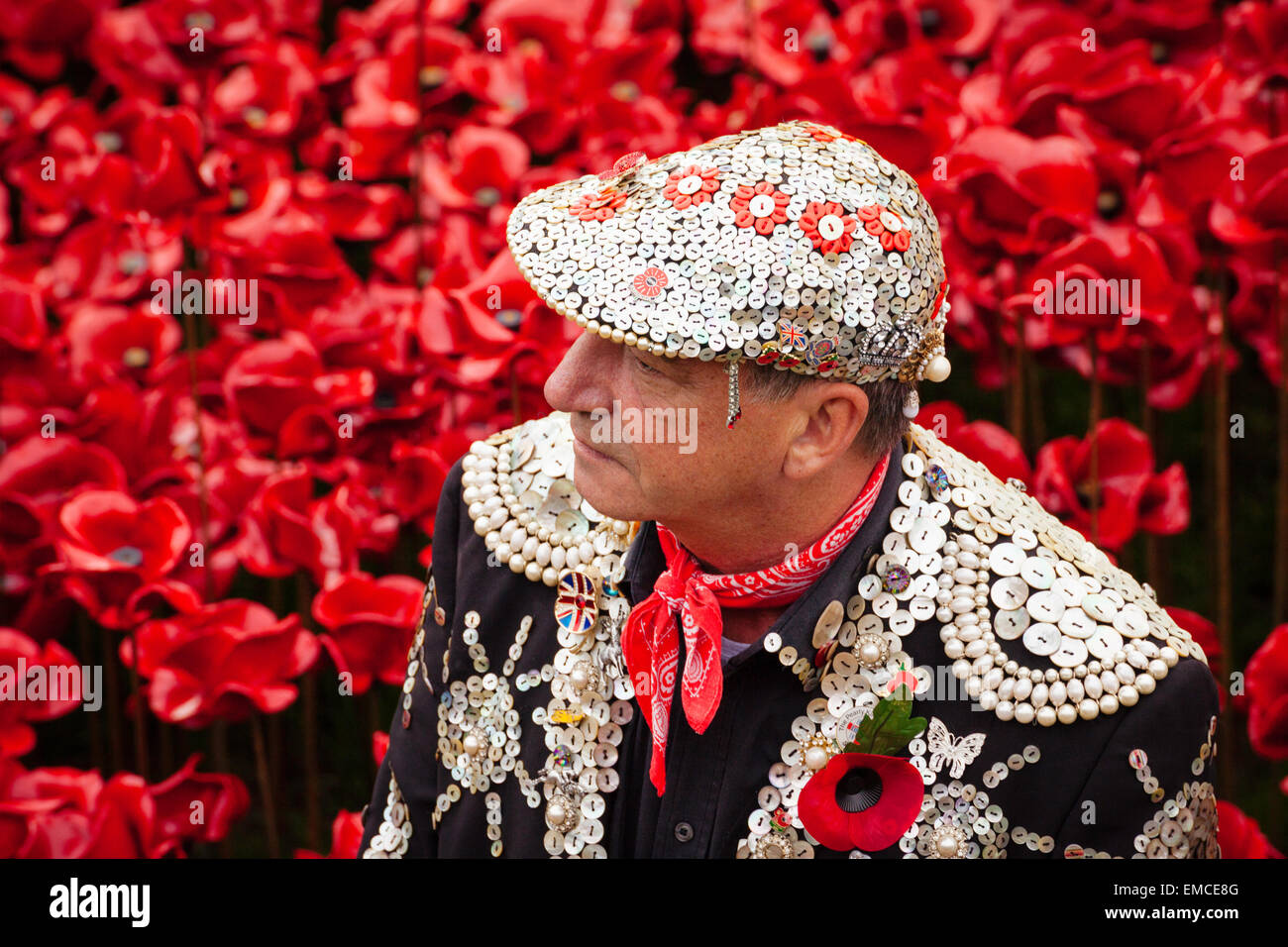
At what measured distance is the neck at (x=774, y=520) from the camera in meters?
1.67

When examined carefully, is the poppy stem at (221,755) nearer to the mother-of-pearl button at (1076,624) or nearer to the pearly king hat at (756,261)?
the pearly king hat at (756,261)

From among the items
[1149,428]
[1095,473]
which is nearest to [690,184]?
[1095,473]

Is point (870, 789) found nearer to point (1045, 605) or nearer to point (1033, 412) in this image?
point (1045, 605)

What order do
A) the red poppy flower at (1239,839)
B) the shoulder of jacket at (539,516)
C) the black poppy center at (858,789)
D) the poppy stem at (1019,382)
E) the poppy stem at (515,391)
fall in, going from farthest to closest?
1. the poppy stem at (1019,382)
2. the poppy stem at (515,391)
3. the red poppy flower at (1239,839)
4. the shoulder of jacket at (539,516)
5. the black poppy center at (858,789)

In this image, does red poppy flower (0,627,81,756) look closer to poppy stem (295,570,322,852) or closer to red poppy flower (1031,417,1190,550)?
poppy stem (295,570,322,852)

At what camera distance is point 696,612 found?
1.67 m

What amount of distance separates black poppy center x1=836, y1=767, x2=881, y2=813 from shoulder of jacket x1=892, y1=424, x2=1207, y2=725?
18cm

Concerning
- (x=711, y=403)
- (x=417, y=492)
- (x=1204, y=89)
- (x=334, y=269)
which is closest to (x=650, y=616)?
(x=711, y=403)

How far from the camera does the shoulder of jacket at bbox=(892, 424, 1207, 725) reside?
1.64 m

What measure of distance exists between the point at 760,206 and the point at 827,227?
0.07 metres

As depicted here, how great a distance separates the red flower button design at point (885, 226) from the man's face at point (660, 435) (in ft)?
0.68

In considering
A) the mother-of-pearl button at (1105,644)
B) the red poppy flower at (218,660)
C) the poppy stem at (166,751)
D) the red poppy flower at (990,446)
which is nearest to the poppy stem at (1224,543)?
the red poppy flower at (990,446)

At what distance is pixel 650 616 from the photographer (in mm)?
1755

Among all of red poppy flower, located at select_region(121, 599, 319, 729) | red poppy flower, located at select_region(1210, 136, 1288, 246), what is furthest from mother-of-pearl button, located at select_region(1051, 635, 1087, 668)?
red poppy flower, located at select_region(121, 599, 319, 729)
